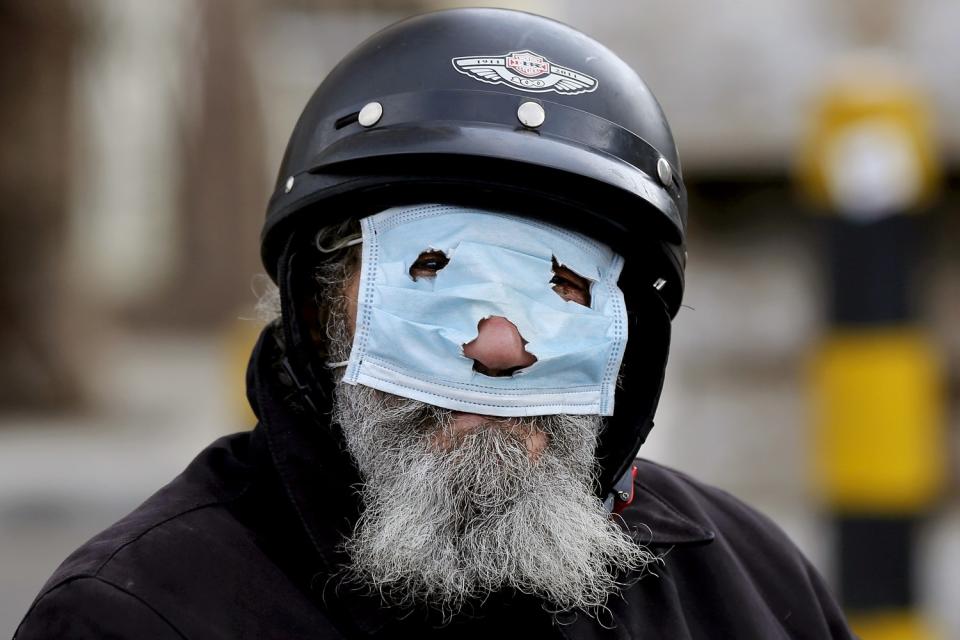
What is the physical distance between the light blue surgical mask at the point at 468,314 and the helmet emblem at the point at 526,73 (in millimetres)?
253

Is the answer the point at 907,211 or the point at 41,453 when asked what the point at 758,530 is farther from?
the point at 41,453

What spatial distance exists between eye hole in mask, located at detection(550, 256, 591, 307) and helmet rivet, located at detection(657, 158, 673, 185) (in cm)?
25

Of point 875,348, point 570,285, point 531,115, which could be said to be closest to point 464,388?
point 570,285

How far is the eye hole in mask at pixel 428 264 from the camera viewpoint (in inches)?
96.3

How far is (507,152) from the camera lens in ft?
7.89

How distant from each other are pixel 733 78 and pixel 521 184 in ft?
20.2

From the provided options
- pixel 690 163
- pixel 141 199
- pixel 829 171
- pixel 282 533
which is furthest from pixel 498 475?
pixel 141 199

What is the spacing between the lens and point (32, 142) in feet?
37.3

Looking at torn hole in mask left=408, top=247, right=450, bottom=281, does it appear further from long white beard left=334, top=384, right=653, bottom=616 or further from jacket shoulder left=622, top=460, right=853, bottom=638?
jacket shoulder left=622, top=460, right=853, bottom=638

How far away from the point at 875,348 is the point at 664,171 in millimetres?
2327

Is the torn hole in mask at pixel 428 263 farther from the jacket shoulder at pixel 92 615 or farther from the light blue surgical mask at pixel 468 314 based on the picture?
the jacket shoulder at pixel 92 615

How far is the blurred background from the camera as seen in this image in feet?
15.7

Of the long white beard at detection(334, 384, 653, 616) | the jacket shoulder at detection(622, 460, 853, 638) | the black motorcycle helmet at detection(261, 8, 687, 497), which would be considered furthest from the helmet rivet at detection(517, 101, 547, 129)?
the jacket shoulder at detection(622, 460, 853, 638)

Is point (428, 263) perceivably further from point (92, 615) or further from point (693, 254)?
point (693, 254)
